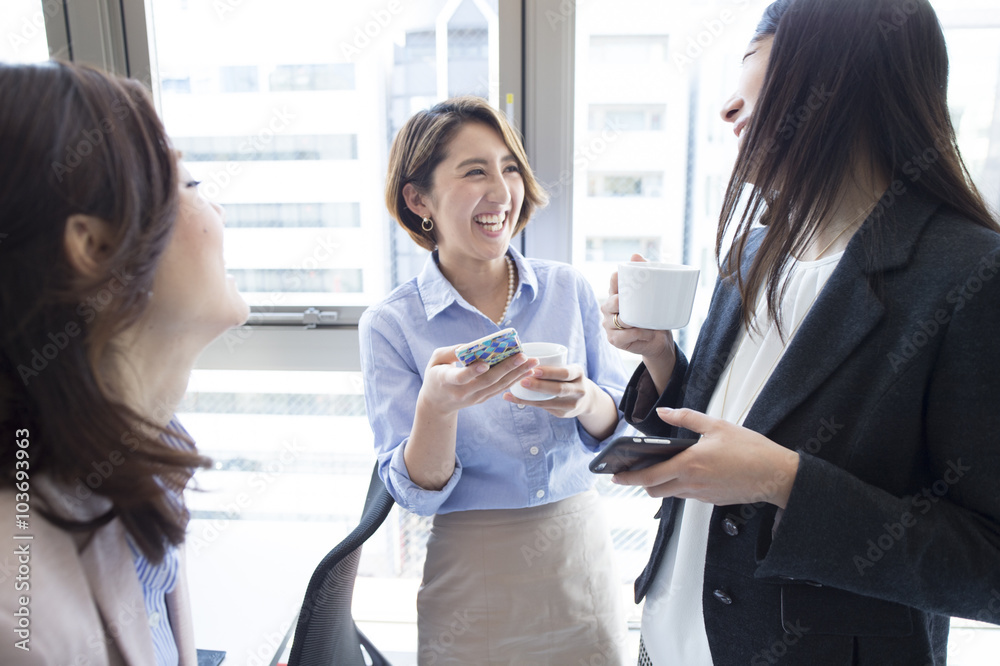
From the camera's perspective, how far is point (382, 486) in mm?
1350

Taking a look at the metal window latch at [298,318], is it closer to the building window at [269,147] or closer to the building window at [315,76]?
the building window at [269,147]

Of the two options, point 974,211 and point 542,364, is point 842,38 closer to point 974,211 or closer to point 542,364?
point 974,211

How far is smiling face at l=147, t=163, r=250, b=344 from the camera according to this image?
2.53 ft

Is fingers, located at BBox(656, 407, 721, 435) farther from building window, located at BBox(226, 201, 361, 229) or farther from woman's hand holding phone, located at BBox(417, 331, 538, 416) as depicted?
building window, located at BBox(226, 201, 361, 229)

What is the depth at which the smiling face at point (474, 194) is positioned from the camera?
4.38 feet

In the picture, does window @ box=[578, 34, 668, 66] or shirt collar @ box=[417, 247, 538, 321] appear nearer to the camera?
shirt collar @ box=[417, 247, 538, 321]

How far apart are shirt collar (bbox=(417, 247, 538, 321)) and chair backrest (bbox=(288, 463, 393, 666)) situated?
452 millimetres

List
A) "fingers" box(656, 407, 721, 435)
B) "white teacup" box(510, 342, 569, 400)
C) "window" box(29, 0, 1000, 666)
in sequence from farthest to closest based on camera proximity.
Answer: "window" box(29, 0, 1000, 666) < "white teacup" box(510, 342, 569, 400) < "fingers" box(656, 407, 721, 435)

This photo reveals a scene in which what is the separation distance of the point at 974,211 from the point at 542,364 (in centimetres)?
68

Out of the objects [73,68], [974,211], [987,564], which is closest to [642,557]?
[987,564]
